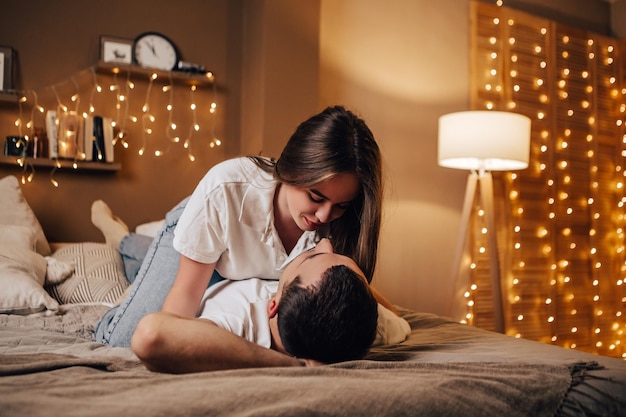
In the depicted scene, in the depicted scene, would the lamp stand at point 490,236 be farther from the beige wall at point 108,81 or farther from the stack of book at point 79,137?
the stack of book at point 79,137

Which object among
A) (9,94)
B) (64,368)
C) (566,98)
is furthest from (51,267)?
(566,98)

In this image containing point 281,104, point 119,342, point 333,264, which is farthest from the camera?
point 281,104

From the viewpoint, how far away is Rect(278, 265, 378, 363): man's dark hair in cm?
101

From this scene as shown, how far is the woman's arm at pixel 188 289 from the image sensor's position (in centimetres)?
134

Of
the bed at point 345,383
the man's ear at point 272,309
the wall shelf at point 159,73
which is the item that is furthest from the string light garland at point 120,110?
the man's ear at point 272,309

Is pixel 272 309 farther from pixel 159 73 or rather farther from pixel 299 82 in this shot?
pixel 159 73

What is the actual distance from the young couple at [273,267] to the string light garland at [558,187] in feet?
7.33

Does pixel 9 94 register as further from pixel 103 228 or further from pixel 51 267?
pixel 51 267

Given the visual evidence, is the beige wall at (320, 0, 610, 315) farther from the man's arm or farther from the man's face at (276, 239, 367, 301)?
the man's arm

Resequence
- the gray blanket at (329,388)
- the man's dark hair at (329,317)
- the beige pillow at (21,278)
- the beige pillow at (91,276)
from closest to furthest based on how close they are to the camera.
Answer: the gray blanket at (329,388) → the man's dark hair at (329,317) → the beige pillow at (21,278) → the beige pillow at (91,276)

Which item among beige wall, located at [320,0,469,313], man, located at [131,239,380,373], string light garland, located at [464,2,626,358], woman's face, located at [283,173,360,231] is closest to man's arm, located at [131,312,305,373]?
man, located at [131,239,380,373]

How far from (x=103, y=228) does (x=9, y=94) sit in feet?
2.76

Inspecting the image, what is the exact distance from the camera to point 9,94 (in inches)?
108

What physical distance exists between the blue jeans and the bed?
0.07 m
